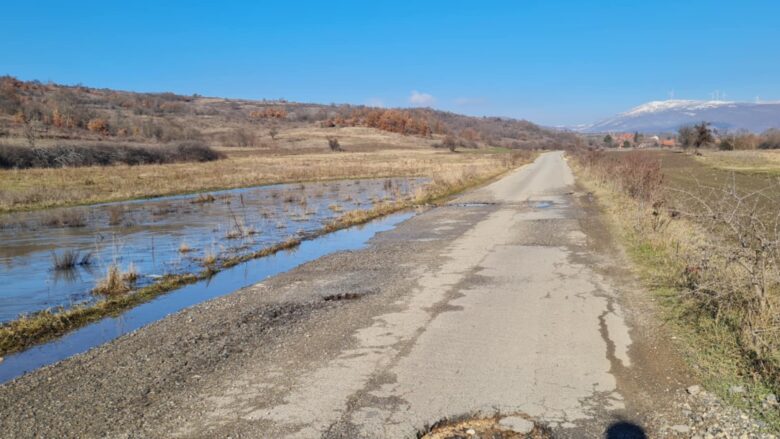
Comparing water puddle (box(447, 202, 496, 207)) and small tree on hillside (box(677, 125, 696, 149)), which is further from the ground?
small tree on hillside (box(677, 125, 696, 149))

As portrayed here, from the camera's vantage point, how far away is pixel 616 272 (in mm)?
11281

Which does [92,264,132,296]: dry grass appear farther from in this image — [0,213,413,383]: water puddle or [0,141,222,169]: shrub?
[0,141,222,169]: shrub

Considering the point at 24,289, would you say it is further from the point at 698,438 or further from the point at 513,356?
the point at 698,438

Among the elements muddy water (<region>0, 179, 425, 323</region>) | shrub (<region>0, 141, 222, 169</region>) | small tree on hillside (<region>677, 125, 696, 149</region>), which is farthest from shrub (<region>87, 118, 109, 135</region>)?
small tree on hillside (<region>677, 125, 696, 149</region>)

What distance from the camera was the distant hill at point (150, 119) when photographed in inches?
3499

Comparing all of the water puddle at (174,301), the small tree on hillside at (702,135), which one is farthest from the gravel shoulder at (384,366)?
the small tree on hillside at (702,135)

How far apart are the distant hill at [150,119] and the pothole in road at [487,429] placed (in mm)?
70006

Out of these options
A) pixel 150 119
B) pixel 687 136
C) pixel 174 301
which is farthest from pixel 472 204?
pixel 150 119

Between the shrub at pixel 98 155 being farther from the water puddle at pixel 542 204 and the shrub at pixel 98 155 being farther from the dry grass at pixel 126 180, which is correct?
the water puddle at pixel 542 204

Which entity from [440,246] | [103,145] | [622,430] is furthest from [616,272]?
[103,145]

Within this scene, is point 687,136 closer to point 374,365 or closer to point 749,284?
point 749,284

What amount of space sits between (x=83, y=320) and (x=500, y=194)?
24402 millimetres

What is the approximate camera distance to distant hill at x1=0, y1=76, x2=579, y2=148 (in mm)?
88875

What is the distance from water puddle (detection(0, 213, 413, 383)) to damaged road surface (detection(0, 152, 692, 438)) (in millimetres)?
858
